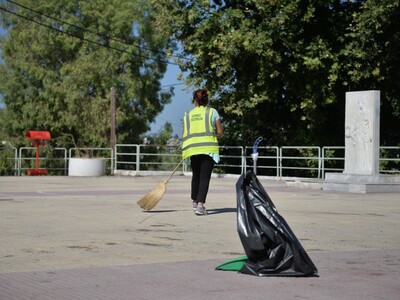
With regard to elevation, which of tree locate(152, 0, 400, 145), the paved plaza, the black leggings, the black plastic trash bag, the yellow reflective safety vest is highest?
tree locate(152, 0, 400, 145)

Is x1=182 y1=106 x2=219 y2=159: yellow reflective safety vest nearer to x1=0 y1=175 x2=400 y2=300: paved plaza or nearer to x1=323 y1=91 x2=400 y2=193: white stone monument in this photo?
x1=0 y1=175 x2=400 y2=300: paved plaza

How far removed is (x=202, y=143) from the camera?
12.1 m

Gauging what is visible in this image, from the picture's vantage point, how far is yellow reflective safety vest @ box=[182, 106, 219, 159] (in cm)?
1209

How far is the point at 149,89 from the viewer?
5431cm

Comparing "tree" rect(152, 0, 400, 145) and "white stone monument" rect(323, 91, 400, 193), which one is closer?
"white stone monument" rect(323, 91, 400, 193)

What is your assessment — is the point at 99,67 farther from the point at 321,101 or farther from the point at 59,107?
the point at 321,101

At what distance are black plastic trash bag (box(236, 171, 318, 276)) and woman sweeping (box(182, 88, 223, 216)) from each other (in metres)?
5.23

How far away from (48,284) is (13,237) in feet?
10.3

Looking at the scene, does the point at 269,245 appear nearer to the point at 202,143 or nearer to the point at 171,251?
the point at 171,251

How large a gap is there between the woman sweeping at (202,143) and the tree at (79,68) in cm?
3932

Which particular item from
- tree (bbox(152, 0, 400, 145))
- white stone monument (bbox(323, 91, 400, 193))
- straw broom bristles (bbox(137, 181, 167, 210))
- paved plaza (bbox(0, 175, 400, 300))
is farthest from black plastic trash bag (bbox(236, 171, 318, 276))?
tree (bbox(152, 0, 400, 145))

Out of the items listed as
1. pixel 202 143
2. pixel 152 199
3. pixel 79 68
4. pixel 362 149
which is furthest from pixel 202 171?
pixel 79 68

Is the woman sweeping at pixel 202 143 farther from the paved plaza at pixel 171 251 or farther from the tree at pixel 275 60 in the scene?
the tree at pixel 275 60

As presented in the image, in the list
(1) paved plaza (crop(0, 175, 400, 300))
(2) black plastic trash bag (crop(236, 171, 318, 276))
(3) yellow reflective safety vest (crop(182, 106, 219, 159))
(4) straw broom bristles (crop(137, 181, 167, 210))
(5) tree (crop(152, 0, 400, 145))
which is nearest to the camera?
(1) paved plaza (crop(0, 175, 400, 300))
